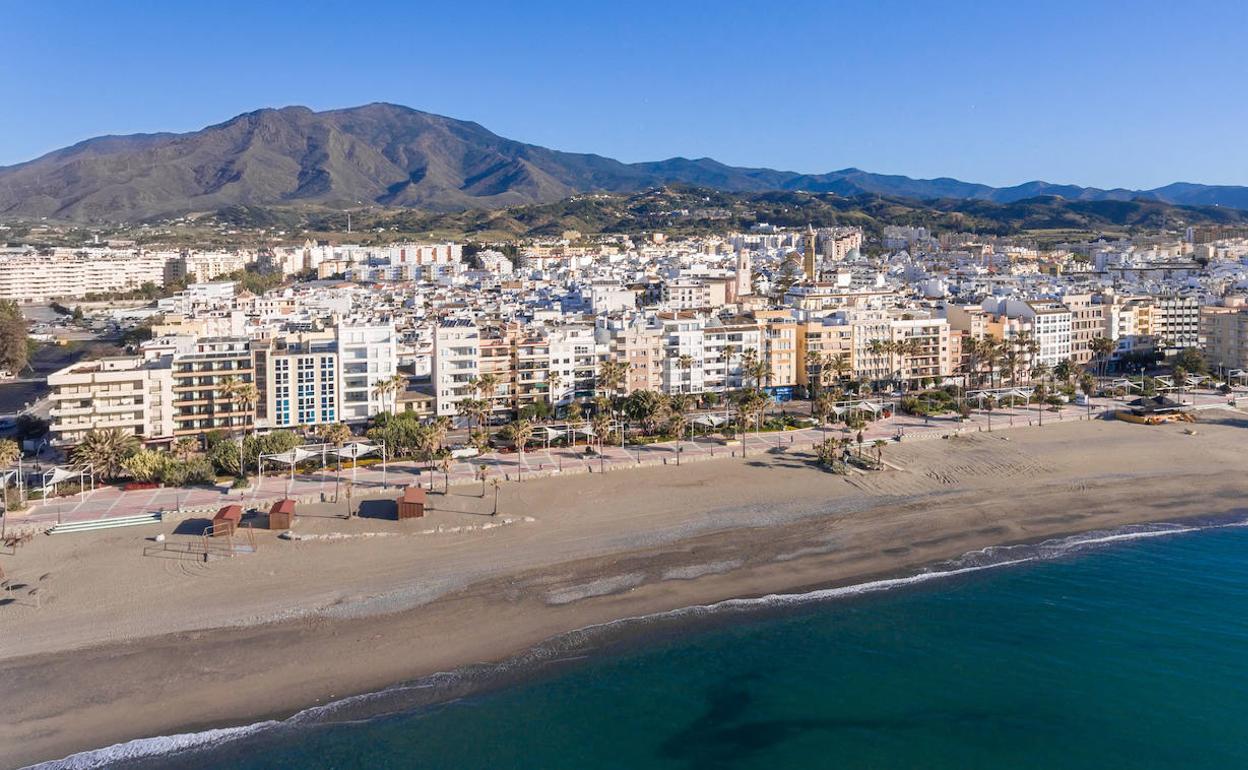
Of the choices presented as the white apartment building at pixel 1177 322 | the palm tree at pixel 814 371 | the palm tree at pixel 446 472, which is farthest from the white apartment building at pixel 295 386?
the white apartment building at pixel 1177 322

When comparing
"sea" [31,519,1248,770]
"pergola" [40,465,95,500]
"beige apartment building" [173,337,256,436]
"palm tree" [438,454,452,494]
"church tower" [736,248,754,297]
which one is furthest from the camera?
"church tower" [736,248,754,297]

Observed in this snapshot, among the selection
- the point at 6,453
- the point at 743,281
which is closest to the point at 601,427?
the point at 6,453

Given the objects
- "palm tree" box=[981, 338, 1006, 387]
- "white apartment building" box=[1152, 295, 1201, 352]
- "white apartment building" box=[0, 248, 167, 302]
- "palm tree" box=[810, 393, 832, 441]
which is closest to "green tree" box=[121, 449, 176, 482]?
"palm tree" box=[810, 393, 832, 441]

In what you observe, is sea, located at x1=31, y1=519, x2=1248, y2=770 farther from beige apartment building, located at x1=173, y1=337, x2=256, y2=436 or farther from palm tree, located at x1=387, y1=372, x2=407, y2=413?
beige apartment building, located at x1=173, y1=337, x2=256, y2=436

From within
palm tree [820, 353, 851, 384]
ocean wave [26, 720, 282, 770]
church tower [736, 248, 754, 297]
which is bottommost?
ocean wave [26, 720, 282, 770]

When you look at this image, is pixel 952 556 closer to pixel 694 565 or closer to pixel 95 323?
pixel 694 565

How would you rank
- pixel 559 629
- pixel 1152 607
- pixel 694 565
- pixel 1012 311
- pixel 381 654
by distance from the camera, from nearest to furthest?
pixel 381 654 → pixel 559 629 → pixel 1152 607 → pixel 694 565 → pixel 1012 311

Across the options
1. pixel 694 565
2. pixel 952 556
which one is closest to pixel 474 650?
pixel 694 565
